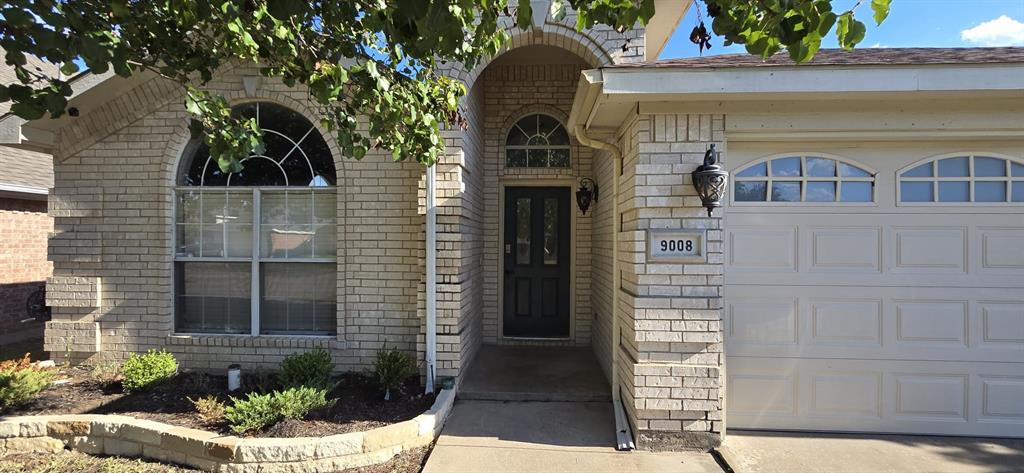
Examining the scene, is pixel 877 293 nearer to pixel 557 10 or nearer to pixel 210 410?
pixel 557 10

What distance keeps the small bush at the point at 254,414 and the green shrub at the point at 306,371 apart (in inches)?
18.3

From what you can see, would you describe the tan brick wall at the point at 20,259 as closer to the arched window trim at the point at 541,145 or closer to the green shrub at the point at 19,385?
the green shrub at the point at 19,385

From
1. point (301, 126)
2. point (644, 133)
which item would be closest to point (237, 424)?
point (301, 126)

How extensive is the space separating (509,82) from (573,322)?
10.6 feet

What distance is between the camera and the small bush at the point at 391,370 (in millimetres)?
4047

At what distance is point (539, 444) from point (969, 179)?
154 inches

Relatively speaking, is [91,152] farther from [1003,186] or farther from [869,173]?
[1003,186]

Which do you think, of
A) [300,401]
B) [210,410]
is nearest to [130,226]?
[210,410]

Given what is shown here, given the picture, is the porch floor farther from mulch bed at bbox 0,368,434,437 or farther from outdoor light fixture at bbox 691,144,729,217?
outdoor light fixture at bbox 691,144,729,217

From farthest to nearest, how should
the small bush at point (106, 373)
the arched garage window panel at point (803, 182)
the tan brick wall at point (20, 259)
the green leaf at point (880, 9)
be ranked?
1. the tan brick wall at point (20, 259)
2. the small bush at point (106, 373)
3. the arched garage window panel at point (803, 182)
4. the green leaf at point (880, 9)

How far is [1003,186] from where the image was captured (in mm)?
3426

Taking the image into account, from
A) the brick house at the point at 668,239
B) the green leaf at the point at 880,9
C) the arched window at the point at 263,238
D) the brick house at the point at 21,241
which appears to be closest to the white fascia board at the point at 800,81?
the brick house at the point at 668,239

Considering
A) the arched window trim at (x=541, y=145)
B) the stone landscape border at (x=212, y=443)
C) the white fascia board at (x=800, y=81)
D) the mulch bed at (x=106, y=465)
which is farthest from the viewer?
the arched window trim at (x=541, y=145)

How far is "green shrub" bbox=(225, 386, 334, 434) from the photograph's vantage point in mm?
3342
